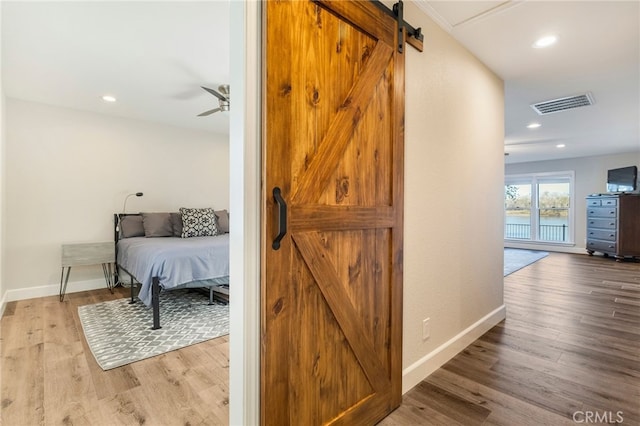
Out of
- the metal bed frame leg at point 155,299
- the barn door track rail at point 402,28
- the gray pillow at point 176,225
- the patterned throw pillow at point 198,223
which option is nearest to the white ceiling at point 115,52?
the barn door track rail at point 402,28

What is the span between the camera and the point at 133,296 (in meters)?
3.67

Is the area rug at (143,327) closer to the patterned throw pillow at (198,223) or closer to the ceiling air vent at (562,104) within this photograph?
the patterned throw pillow at (198,223)

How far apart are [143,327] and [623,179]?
9.19 meters

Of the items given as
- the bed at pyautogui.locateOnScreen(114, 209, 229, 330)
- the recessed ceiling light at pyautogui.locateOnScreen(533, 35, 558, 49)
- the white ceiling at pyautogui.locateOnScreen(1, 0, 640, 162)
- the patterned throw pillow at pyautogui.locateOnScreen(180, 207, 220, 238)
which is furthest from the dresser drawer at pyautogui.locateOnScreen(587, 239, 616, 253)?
the patterned throw pillow at pyautogui.locateOnScreen(180, 207, 220, 238)

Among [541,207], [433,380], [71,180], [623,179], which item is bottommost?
[433,380]

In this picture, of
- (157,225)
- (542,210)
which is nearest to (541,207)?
(542,210)

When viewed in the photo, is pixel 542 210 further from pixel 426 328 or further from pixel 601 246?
pixel 426 328

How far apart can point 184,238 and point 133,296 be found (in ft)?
2.99

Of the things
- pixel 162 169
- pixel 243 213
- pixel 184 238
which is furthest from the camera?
pixel 162 169

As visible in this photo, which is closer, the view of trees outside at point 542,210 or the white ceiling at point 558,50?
the white ceiling at point 558,50

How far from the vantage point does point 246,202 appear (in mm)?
1088

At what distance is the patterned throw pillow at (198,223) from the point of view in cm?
425

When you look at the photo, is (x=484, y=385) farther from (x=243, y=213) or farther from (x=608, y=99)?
(x=608, y=99)

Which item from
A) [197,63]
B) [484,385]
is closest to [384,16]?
[197,63]
